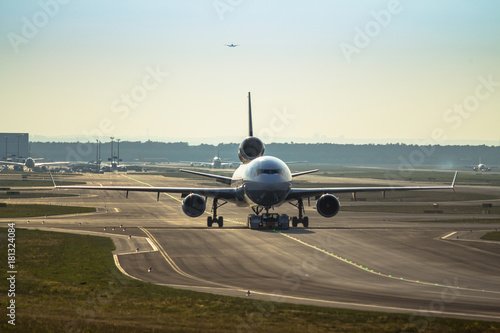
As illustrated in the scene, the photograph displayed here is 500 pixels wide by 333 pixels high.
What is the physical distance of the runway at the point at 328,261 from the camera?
1133 inches

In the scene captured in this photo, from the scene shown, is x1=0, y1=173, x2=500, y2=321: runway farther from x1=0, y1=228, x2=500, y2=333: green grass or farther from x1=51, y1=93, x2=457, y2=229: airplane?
x1=51, y1=93, x2=457, y2=229: airplane

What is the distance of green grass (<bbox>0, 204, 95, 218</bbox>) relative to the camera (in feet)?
239

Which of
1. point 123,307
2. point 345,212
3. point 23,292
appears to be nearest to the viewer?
point 123,307

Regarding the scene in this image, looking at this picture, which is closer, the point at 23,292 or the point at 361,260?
the point at 23,292

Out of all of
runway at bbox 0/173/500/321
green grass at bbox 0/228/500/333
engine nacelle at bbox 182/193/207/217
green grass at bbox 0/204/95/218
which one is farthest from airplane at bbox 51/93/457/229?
green grass at bbox 0/228/500/333

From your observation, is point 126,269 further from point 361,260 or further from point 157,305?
point 361,260

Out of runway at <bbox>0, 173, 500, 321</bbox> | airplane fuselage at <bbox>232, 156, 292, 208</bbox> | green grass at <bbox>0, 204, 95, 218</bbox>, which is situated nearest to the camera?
runway at <bbox>0, 173, 500, 321</bbox>

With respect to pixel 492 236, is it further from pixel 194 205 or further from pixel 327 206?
pixel 194 205

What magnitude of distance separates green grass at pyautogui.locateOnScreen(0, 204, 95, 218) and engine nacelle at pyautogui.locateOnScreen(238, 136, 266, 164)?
25817mm

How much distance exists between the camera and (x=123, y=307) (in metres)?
26.1

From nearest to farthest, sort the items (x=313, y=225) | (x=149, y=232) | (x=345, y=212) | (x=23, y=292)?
(x=23, y=292)
(x=149, y=232)
(x=313, y=225)
(x=345, y=212)

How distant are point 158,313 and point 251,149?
4098cm

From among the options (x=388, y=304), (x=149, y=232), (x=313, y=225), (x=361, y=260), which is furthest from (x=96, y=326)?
(x=313, y=225)

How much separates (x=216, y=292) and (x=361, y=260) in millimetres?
13317
